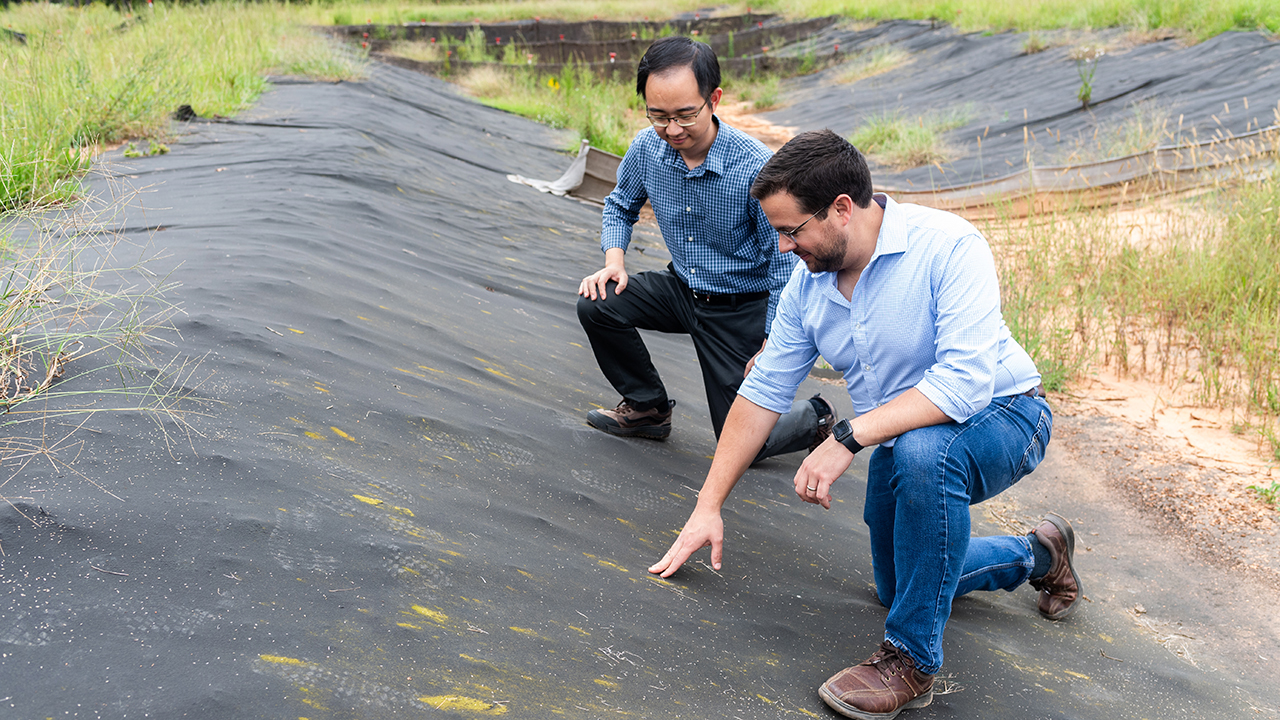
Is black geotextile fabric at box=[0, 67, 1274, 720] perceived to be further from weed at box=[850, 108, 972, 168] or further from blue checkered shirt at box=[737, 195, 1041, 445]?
weed at box=[850, 108, 972, 168]

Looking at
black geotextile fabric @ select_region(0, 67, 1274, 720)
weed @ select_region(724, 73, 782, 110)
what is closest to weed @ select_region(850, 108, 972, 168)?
weed @ select_region(724, 73, 782, 110)

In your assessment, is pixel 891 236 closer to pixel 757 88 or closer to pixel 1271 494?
pixel 1271 494

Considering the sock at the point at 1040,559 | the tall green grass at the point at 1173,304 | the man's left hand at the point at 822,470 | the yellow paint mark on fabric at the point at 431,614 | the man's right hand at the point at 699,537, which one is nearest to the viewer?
the yellow paint mark on fabric at the point at 431,614

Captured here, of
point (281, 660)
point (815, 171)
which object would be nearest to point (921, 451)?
point (815, 171)

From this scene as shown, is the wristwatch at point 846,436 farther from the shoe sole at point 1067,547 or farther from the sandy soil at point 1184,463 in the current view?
the sandy soil at point 1184,463

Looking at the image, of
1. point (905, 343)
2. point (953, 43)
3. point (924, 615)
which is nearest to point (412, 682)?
point (924, 615)

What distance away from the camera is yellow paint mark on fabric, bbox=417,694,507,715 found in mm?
1570

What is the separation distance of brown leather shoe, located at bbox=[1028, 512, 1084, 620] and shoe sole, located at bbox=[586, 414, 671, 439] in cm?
140

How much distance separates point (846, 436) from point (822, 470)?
0.10 m

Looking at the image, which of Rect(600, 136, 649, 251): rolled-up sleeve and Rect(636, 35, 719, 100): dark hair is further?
Rect(600, 136, 649, 251): rolled-up sleeve

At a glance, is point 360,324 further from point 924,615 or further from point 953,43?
point 953,43

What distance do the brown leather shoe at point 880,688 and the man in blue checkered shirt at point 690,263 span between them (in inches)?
42.7

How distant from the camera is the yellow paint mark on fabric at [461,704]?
157 cm

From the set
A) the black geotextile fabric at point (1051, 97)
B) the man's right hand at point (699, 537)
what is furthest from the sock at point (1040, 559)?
the black geotextile fabric at point (1051, 97)
